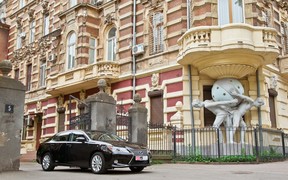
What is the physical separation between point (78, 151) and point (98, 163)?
111 centimetres

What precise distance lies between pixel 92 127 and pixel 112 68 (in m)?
8.11

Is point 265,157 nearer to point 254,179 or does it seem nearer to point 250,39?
point 250,39

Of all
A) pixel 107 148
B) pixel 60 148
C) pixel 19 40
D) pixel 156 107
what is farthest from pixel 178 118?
pixel 19 40

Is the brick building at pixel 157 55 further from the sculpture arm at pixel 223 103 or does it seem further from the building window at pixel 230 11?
the sculpture arm at pixel 223 103

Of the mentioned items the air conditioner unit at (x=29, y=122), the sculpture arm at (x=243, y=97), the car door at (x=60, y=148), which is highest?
the sculpture arm at (x=243, y=97)

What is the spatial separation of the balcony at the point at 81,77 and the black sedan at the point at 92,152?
9.74 metres

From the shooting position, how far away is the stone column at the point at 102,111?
1559 centimetres

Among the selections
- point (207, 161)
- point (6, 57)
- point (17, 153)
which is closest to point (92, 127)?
point (17, 153)

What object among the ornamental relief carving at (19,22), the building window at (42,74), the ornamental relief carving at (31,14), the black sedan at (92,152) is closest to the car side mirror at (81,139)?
the black sedan at (92,152)

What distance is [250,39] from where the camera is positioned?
1742 centimetres

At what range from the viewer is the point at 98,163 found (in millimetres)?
11555

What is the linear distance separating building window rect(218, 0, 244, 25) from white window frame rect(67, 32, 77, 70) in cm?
1150

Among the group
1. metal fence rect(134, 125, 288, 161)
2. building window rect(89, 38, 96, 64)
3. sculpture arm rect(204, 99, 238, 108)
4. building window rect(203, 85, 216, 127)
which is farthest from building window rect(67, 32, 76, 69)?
sculpture arm rect(204, 99, 238, 108)

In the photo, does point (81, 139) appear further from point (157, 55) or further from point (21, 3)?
point (21, 3)
